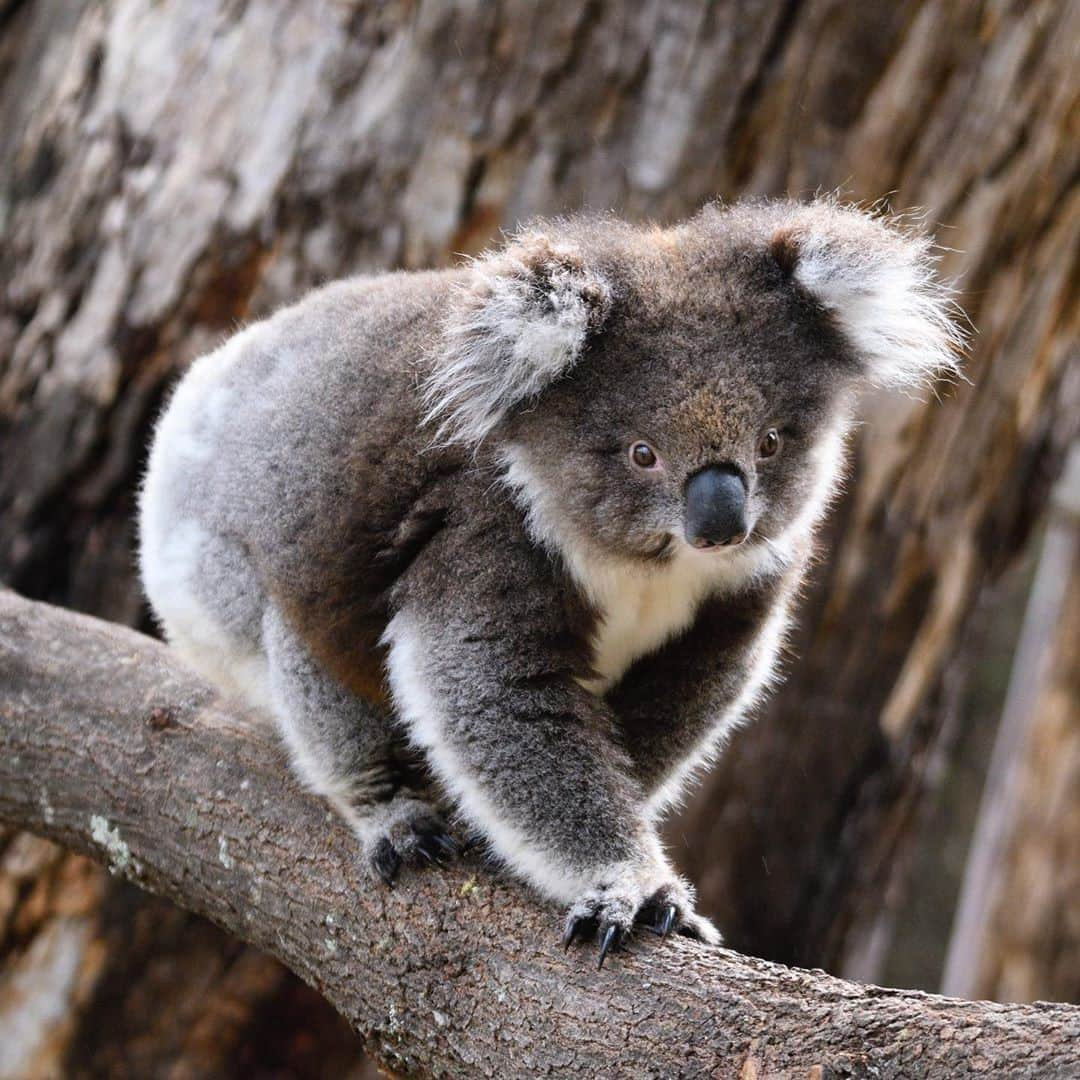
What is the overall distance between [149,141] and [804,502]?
3.31 m

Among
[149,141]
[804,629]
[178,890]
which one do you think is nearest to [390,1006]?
[178,890]

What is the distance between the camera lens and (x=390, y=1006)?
2.84m

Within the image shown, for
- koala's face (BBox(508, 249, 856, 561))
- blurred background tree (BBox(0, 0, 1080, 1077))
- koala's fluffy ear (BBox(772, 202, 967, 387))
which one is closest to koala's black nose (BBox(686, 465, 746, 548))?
koala's face (BBox(508, 249, 856, 561))

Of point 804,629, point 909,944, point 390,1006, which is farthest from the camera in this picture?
point 909,944

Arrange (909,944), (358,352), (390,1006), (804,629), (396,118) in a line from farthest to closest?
(909,944) → (804,629) → (396,118) → (358,352) → (390,1006)

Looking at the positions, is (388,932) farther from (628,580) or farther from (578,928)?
(628,580)

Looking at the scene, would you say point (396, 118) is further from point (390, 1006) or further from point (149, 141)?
point (390, 1006)

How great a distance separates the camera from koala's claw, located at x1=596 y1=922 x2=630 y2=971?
2.61 metres

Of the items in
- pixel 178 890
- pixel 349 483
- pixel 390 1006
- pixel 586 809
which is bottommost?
pixel 178 890

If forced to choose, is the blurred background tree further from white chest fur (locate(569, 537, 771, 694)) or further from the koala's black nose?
the koala's black nose

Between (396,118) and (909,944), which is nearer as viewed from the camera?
(396,118)

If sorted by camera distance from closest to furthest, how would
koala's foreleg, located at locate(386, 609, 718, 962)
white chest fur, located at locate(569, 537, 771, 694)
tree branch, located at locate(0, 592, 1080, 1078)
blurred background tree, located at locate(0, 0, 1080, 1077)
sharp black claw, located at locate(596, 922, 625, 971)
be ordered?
tree branch, located at locate(0, 592, 1080, 1078) < sharp black claw, located at locate(596, 922, 625, 971) < koala's foreleg, located at locate(386, 609, 718, 962) < white chest fur, located at locate(569, 537, 771, 694) < blurred background tree, located at locate(0, 0, 1080, 1077)

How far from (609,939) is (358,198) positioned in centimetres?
332

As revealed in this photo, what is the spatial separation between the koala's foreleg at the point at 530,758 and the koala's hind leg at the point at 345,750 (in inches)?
7.6
